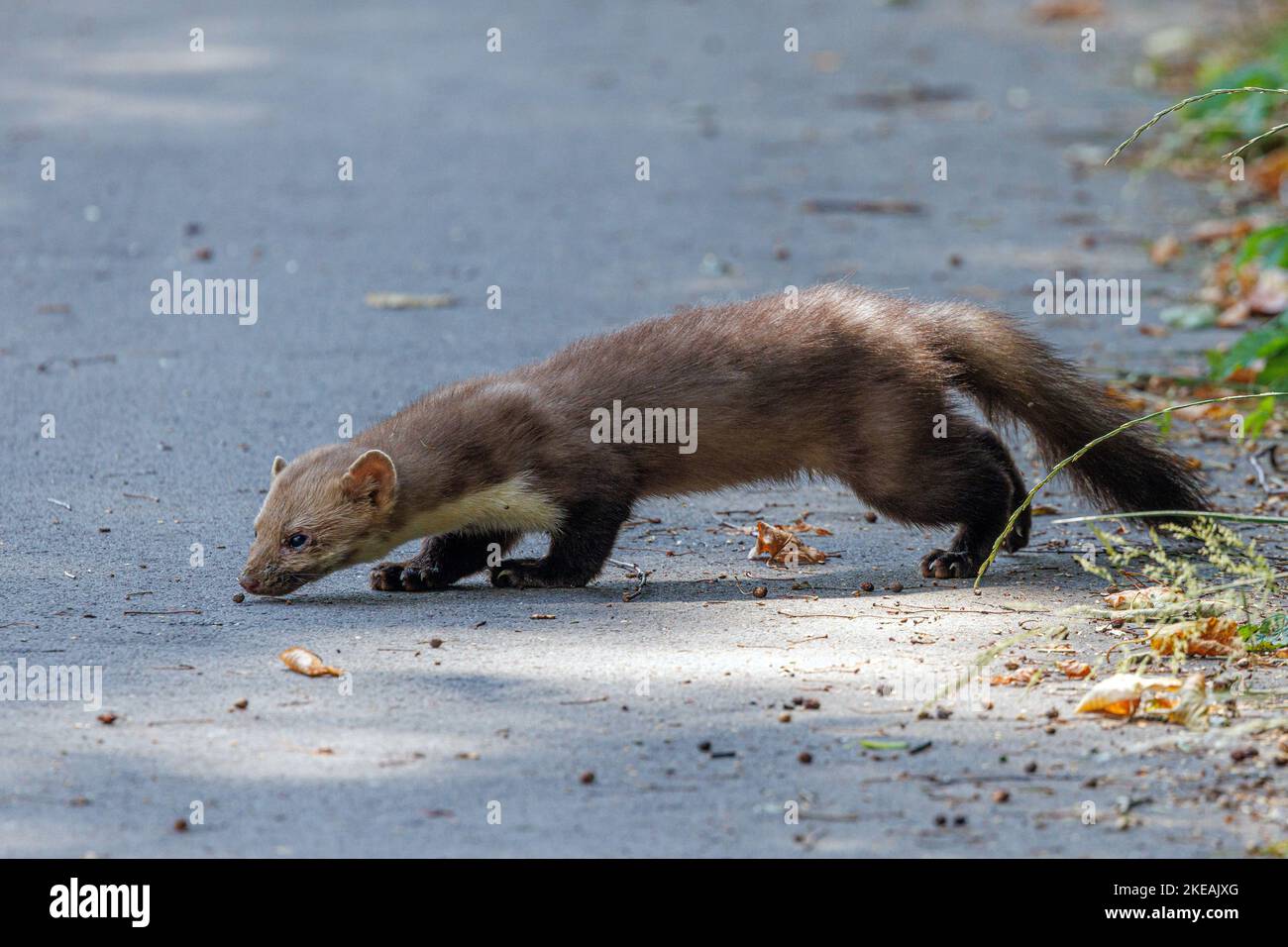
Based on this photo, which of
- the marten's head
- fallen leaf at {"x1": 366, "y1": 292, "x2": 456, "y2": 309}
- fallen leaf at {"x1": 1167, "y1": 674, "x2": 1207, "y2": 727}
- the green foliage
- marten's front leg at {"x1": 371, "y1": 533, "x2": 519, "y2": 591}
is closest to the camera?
fallen leaf at {"x1": 1167, "y1": 674, "x2": 1207, "y2": 727}

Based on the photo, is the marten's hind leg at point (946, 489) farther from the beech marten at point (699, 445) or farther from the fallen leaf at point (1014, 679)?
the fallen leaf at point (1014, 679)

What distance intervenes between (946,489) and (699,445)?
844mm

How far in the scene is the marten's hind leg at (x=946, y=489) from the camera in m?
5.97

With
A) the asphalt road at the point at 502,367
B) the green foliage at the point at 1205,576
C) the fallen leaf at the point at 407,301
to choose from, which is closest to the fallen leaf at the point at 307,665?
the asphalt road at the point at 502,367

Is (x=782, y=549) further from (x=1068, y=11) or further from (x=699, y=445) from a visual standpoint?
(x=1068, y=11)

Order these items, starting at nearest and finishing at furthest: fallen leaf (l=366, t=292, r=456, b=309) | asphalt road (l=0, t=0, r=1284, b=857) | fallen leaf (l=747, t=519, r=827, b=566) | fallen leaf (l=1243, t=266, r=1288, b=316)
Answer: asphalt road (l=0, t=0, r=1284, b=857) → fallen leaf (l=747, t=519, r=827, b=566) → fallen leaf (l=1243, t=266, r=1288, b=316) → fallen leaf (l=366, t=292, r=456, b=309)

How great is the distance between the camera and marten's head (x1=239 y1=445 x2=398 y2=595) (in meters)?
5.64

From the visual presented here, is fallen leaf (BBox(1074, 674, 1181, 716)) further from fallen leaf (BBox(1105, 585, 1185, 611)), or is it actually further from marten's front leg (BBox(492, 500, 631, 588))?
marten's front leg (BBox(492, 500, 631, 588))

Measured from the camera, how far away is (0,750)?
169 inches

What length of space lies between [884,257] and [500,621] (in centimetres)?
559

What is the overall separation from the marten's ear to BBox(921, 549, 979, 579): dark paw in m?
1.82

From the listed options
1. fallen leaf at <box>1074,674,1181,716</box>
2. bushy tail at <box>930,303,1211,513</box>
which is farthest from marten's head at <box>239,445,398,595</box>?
fallen leaf at <box>1074,674,1181,716</box>

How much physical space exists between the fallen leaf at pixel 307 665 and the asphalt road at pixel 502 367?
0.05 m

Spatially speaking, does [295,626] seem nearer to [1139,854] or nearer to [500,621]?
[500,621]
